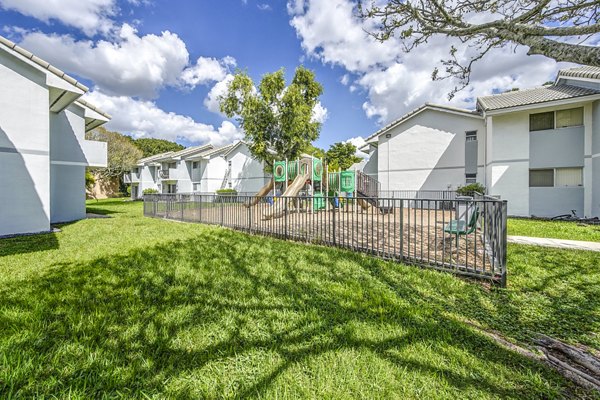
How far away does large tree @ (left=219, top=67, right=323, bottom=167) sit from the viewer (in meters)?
21.5

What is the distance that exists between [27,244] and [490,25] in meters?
11.7

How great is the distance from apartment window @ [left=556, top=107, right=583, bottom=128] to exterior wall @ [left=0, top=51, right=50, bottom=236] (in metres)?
23.0

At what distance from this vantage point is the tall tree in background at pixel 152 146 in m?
54.9

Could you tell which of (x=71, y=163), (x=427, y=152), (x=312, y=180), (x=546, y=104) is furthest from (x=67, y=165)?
(x=546, y=104)

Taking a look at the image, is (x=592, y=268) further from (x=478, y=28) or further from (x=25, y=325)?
(x=25, y=325)

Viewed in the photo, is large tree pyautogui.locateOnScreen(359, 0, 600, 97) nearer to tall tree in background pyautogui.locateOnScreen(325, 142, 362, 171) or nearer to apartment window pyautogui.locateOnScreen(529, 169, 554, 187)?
apartment window pyautogui.locateOnScreen(529, 169, 554, 187)

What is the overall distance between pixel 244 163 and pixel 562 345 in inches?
1239

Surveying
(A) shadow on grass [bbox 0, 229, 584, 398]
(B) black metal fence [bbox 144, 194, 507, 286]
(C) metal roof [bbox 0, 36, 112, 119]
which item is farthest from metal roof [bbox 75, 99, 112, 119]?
(A) shadow on grass [bbox 0, 229, 584, 398]

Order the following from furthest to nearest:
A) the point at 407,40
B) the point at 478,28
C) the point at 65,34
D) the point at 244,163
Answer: the point at 244,163 → the point at 65,34 → the point at 407,40 → the point at 478,28

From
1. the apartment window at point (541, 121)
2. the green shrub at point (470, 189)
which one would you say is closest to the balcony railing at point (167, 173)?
the green shrub at point (470, 189)

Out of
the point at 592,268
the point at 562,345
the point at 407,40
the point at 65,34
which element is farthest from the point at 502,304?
the point at 65,34

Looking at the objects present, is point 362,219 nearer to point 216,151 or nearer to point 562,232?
point 562,232

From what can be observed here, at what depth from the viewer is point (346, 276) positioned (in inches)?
177

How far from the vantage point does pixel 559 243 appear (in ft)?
22.9
